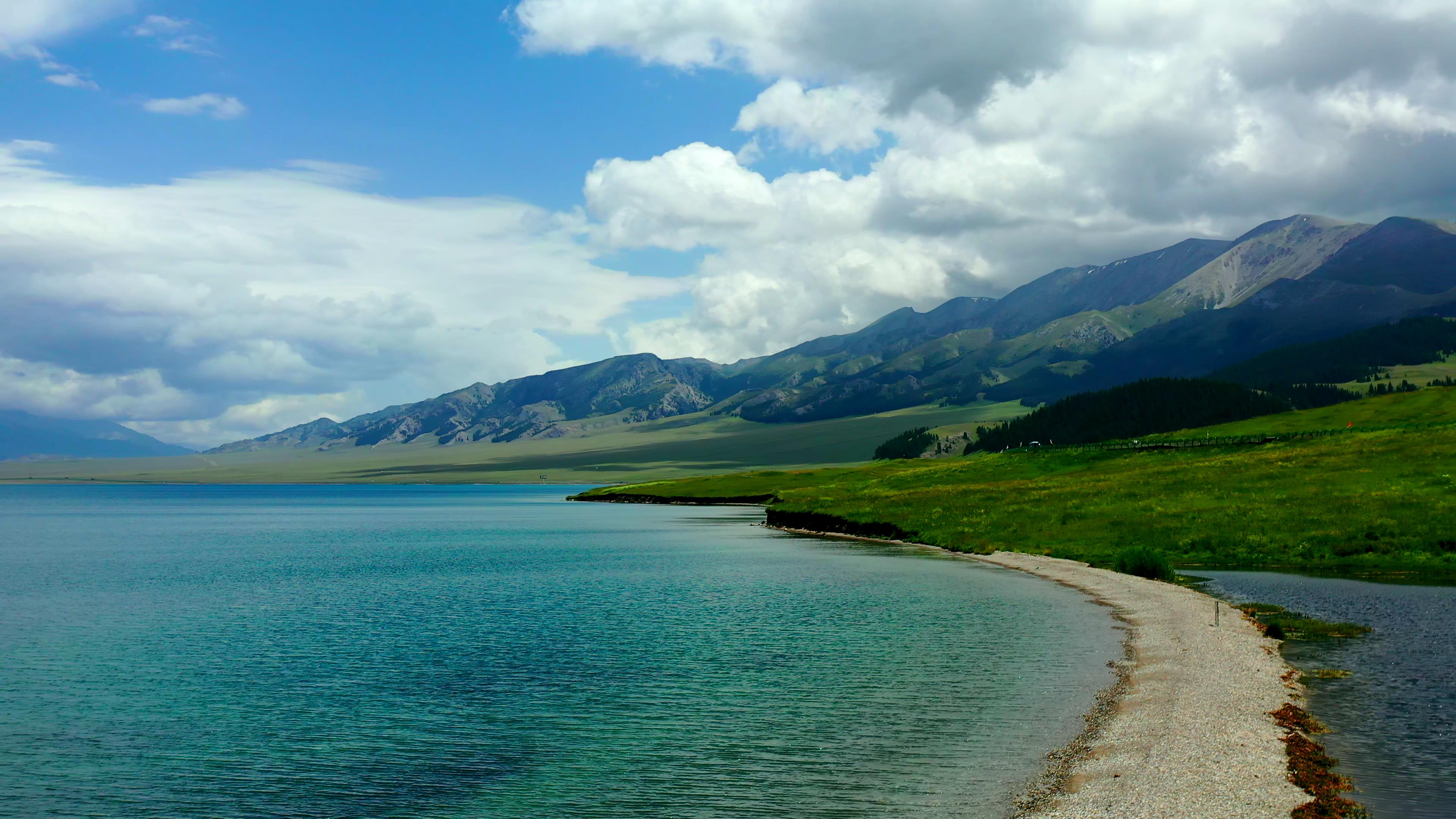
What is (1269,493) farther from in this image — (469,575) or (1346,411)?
(1346,411)

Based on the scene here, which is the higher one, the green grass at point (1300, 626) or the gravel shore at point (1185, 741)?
the gravel shore at point (1185, 741)

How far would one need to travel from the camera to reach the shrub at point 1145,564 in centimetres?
6525

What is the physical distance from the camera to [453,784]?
81.3 ft

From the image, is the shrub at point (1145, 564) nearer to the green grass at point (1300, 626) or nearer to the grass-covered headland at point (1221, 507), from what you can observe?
the grass-covered headland at point (1221, 507)

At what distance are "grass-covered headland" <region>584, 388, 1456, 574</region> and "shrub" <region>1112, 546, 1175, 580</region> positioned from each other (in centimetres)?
475

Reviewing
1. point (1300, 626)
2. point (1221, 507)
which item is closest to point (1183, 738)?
point (1300, 626)

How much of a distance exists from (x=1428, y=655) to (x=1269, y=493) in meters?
59.0

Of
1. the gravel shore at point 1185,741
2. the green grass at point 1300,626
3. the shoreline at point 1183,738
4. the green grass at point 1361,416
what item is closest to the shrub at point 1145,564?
the green grass at point 1300,626

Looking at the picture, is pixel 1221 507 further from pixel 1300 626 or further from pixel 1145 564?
pixel 1300 626

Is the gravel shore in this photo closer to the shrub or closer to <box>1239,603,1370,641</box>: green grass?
<box>1239,603,1370,641</box>: green grass

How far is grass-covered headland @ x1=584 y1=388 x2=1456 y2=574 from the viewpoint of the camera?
71.4m

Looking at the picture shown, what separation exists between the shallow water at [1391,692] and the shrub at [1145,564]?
357 inches

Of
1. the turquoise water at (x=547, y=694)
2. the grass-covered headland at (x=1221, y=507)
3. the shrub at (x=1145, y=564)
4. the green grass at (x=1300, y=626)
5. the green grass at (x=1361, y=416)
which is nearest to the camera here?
the turquoise water at (x=547, y=694)

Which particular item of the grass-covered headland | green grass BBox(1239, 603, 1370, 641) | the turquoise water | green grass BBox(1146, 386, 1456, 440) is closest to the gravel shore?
green grass BBox(1239, 603, 1370, 641)
